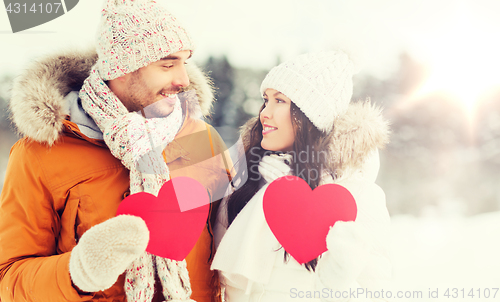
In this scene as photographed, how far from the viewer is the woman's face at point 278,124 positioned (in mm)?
1143

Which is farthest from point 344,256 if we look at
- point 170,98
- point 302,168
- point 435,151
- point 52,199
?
point 435,151

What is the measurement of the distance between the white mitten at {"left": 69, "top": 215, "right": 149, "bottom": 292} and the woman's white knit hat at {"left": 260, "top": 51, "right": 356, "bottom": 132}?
69cm

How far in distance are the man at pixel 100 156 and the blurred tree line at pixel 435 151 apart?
280 centimetres

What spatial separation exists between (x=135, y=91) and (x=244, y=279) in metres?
0.80

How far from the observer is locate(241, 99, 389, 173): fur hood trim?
1.06m

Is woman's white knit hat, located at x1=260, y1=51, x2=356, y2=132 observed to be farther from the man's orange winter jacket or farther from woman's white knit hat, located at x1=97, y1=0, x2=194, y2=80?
the man's orange winter jacket

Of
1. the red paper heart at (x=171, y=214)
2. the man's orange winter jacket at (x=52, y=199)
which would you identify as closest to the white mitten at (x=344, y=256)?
the red paper heart at (x=171, y=214)

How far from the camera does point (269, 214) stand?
0.96 meters

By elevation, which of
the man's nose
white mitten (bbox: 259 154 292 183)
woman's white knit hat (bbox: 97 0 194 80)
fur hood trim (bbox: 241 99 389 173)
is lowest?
white mitten (bbox: 259 154 292 183)

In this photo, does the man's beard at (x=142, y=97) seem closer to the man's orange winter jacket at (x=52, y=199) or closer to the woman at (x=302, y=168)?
the man's orange winter jacket at (x=52, y=199)

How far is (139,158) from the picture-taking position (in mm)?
1019

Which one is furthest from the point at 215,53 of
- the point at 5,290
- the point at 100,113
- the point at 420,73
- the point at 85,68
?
the point at 5,290

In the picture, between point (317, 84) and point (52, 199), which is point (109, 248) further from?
point (317, 84)

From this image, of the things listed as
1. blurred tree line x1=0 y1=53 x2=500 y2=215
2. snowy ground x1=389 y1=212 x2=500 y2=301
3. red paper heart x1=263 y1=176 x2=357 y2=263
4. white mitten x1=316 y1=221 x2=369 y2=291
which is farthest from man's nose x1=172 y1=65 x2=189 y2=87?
blurred tree line x1=0 y1=53 x2=500 y2=215
